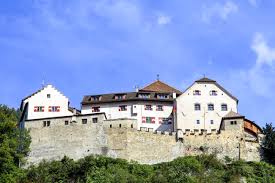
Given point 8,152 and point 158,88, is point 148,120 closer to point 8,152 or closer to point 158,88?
point 158,88

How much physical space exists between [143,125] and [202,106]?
7210mm

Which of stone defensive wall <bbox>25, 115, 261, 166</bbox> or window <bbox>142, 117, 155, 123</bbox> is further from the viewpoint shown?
window <bbox>142, 117, 155, 123</bbox>

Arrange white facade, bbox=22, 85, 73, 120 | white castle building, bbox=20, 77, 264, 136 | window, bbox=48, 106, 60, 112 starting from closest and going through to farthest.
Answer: white castle building, bbox=20, 77, 264, 136 < white facade, bbox=22, 85, 73, 120 < window, bbox=48, 106, 60, 112

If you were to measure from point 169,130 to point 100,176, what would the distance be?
13.5 m

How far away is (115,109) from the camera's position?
7950cm

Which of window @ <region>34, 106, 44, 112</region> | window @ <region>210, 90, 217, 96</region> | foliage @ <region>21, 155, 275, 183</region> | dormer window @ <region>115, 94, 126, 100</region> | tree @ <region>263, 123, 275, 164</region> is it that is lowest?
foliage @ <region>21, 155, 275, 183</region>

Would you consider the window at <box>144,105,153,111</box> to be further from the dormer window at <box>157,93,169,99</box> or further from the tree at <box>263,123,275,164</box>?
the tree at <box>263,123,275,164</box>

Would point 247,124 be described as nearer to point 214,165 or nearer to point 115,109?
point 214,165

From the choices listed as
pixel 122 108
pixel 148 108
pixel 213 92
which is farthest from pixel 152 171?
pixel 213 92

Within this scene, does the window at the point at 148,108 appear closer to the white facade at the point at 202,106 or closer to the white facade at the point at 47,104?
the white facade at the point at 202,106

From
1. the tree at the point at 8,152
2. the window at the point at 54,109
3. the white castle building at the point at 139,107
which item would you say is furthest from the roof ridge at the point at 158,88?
the tree at the point at 8,152

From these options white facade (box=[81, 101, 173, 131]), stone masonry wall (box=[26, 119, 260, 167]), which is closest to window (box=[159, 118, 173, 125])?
white facade (box=[81, 101, 173, 131])

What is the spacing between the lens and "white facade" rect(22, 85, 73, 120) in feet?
255

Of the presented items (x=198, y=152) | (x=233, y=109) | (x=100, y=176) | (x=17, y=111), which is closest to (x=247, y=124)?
(x=233, y=109)
